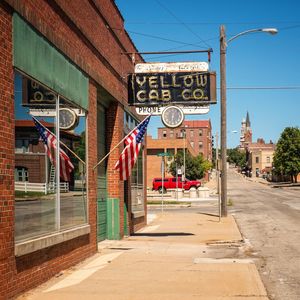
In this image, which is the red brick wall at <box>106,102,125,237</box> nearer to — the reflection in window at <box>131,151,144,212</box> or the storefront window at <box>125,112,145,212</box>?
the storefront window at <box>125,112,145,212</box>

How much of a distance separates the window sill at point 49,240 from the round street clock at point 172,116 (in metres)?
4.48

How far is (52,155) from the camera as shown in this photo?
9750 mm

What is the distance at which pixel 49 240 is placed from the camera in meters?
8.94

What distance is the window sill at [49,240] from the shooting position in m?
7.62

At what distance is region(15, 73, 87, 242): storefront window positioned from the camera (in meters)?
8.02

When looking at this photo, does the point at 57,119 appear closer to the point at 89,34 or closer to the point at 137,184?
the point at 89,34

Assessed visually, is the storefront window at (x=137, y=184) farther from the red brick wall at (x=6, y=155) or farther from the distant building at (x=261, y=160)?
the distant building at (x=261, y=160)

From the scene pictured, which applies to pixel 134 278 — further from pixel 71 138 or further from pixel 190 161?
pixel 190 161

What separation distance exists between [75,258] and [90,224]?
1463mm

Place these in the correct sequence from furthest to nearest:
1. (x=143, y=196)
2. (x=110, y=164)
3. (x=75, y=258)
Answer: (x=143, y=196) → (x=110, y=164) → (x=75, y=258)

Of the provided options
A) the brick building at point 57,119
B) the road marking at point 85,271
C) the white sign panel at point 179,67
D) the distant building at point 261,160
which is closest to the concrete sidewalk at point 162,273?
the road marking at point 85,271

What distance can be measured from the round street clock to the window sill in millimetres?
4480

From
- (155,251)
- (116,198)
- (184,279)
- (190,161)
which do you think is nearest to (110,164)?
(116,198)

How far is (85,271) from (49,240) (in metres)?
1.39
